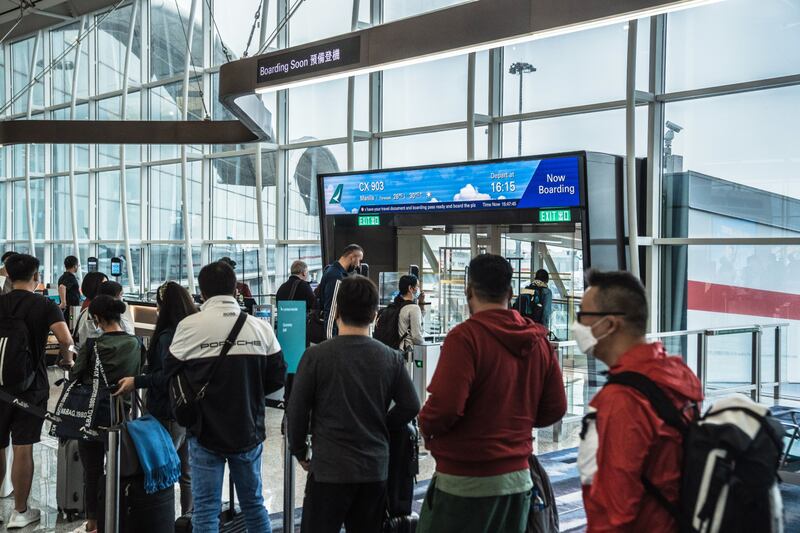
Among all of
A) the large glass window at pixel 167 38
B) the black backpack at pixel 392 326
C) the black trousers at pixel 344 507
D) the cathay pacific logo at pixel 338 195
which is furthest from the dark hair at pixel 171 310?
the large glass window at pixel 167 38

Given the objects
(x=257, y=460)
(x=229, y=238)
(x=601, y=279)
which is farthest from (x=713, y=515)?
(x=229, y=238)

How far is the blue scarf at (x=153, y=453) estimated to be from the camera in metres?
3.70

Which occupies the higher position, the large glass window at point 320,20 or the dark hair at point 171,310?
the large glass window at point 320,20

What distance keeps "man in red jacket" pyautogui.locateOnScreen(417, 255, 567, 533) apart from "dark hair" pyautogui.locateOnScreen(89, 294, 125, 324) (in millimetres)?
2084

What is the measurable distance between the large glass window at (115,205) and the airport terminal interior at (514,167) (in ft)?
6.72

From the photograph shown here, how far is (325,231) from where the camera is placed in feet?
37.1

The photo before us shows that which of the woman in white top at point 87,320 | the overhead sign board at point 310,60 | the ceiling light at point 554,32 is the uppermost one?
the overhead sign board at point 310,60

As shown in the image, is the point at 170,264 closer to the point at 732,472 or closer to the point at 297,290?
the point at 297,290

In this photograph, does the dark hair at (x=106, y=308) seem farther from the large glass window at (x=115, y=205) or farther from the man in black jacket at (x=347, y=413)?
the large glass window at (x=115, y=205)

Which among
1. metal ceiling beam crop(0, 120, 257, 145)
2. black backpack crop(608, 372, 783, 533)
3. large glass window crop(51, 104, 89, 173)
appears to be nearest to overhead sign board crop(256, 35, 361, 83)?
metal ceiling beam crop(0, 120, 257, 145)

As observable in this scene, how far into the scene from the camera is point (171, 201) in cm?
1634

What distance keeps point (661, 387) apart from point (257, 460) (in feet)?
6.94

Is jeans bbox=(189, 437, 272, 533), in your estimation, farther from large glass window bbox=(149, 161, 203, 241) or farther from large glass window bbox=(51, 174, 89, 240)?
large glass window bbox=(51, 174, 89, 240)

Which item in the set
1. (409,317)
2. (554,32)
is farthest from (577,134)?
(554,32)
